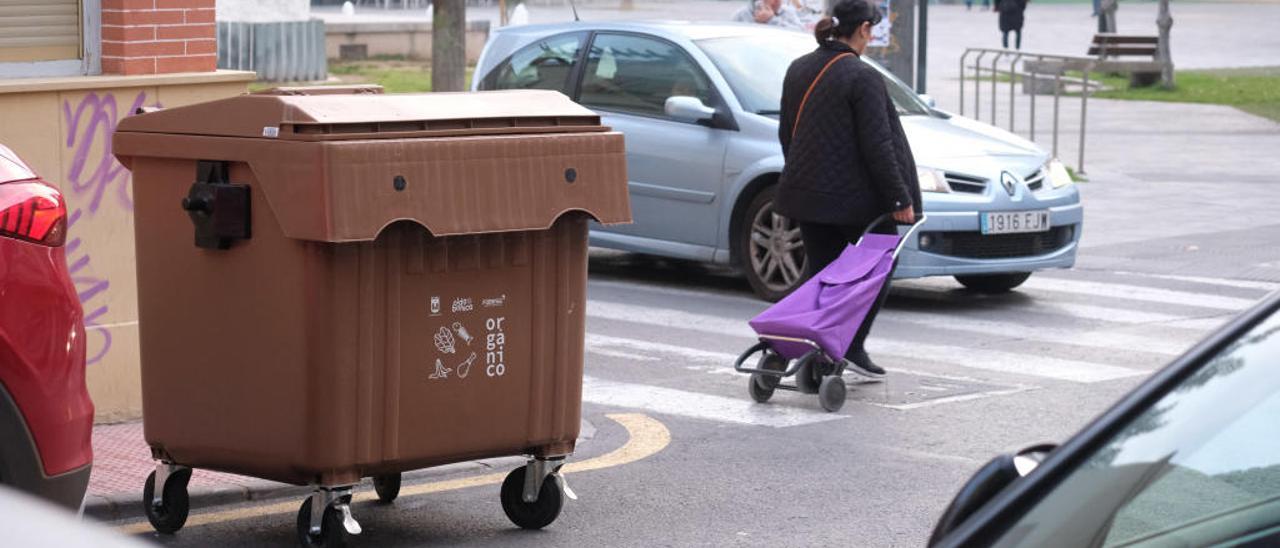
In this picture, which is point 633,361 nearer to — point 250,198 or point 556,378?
point 556,378

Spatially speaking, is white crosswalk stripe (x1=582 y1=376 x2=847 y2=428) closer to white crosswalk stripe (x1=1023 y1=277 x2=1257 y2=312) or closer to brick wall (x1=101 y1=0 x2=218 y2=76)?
brick wall (x1=101 y1=0 x2=218 y2=76)

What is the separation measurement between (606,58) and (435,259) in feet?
22.0

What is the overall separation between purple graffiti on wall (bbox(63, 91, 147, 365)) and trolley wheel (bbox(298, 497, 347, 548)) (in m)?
2.14

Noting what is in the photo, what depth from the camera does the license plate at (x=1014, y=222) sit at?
36.8ft

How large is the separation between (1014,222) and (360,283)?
20.1 ft

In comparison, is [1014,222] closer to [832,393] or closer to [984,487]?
[832,393]

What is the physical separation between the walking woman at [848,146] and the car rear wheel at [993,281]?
298 centimetres

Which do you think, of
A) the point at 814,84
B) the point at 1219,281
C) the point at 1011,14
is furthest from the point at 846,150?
→ the point at 1011,14

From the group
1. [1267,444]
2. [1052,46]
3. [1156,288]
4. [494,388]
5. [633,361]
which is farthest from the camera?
[1052,46]

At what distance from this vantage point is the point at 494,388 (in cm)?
628

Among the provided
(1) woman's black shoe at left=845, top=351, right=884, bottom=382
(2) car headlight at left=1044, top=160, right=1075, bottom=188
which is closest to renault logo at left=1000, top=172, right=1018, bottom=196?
(2) car headlight at left=1044, top=160, right=1075, bottom=188

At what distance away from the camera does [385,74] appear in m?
30.3

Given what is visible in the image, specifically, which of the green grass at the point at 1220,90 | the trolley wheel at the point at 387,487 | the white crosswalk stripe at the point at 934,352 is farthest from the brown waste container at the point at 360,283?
the green grass at the point at 1220,90

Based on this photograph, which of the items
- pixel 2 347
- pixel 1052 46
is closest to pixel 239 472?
pixel 2 347
